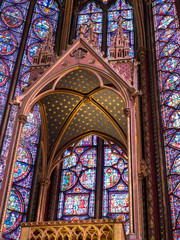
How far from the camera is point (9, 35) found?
13188 mm

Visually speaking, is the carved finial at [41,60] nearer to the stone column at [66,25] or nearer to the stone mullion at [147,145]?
the stone mullion at [147,145]

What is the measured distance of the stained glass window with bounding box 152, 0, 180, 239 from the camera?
9.48 metres

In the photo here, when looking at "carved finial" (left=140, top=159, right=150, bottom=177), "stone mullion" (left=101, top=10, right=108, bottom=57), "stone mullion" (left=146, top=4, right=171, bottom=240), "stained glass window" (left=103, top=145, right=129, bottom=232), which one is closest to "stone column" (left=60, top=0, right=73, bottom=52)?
"stone mullion" (left=101, top=10, right=108, bottom=57)

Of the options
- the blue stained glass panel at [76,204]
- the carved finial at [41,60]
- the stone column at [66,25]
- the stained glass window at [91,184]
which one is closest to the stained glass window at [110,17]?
the stone column at [66,25]

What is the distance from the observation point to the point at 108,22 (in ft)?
46.1

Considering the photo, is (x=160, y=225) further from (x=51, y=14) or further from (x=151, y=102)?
(x=51, y=14)

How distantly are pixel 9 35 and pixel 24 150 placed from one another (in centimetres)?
417

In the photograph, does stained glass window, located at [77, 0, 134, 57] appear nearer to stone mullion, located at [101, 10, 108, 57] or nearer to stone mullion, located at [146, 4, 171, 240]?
stone mullion, located at [101, 10, 108, 57]

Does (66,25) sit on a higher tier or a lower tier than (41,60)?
higher

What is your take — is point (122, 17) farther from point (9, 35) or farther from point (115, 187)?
point (115, 187)

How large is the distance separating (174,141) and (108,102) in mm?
2030

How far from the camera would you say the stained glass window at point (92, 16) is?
Result: 1399 centimetres

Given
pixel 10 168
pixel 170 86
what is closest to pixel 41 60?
pixel 10 168


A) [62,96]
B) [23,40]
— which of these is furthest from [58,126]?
[23,40]
